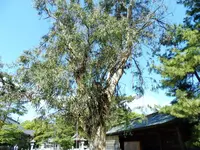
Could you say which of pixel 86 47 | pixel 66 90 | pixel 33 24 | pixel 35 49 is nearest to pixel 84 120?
pixel 66 90

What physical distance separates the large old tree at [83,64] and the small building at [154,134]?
7.36 ft

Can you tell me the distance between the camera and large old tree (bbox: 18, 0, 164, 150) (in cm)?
755

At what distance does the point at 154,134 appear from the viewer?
11.9 m

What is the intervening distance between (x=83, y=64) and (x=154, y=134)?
596 centimetres

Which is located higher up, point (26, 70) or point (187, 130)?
point (26, 70)

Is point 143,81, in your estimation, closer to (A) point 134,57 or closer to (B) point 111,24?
(A) point 134,57

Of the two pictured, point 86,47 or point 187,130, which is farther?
point 187,130

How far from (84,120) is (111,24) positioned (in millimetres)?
3773

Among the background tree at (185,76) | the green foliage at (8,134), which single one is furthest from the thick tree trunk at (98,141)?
the green foliage at (8,134)

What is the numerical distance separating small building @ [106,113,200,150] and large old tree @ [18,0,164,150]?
224cm

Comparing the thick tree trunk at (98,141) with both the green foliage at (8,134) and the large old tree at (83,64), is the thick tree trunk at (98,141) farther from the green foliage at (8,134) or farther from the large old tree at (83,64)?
the green foliage at (8,134)

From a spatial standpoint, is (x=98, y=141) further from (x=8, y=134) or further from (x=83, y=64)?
(x=8, y=134)

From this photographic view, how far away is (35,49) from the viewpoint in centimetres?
938

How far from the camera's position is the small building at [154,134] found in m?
8.70
